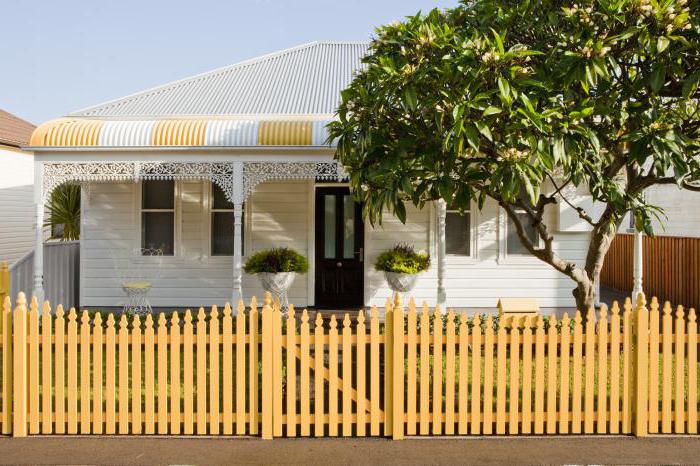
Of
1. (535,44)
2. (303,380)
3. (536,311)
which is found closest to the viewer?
(303,380)

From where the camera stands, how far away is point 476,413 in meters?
5.00

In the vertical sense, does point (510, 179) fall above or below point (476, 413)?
above

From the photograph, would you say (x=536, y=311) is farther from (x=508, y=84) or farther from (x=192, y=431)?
(x=192, y=431)

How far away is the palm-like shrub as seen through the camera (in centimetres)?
1093

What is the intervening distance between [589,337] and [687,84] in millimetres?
2374

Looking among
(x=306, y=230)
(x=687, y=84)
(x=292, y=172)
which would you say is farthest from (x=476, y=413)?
(x=306, y=230)

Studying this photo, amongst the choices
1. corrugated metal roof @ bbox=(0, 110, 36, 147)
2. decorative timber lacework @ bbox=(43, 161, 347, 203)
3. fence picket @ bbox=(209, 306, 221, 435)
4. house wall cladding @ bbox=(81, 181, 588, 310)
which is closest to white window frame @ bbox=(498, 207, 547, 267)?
house wall cladding @ bbox=(81, 181, 588, 310)

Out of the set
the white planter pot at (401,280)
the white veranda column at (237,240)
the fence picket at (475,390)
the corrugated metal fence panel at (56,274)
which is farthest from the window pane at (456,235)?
the corrugated metal fence panel at (56,274)

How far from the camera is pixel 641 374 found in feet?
16.6

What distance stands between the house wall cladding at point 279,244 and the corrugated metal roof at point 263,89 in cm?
175

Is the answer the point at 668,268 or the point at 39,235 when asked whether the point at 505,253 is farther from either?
the point at 39,235

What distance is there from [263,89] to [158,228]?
4.25m

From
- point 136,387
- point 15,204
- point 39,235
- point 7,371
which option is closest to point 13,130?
point 15,204

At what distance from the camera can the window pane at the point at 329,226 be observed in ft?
40.5
